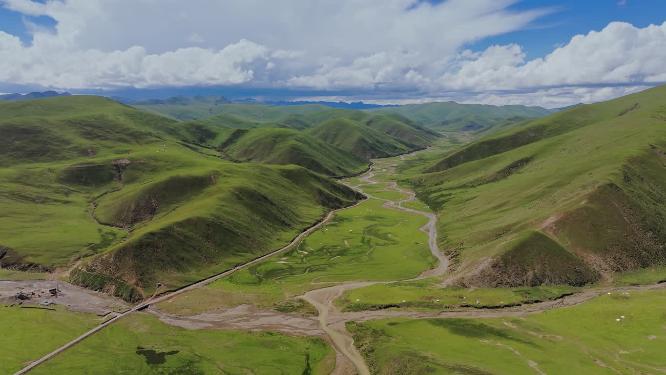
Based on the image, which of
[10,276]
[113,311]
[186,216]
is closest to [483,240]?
[186,216]

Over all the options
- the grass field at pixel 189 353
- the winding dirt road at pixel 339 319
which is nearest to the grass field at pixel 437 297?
the winding dirt road at pixel 339 319

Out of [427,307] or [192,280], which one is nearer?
[427,307]

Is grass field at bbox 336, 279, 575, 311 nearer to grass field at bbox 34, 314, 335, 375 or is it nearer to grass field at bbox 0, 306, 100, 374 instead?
grass field at bbox 34, 314, 335, 375

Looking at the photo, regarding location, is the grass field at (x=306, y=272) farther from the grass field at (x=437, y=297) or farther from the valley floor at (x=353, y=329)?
the grass field at (x=437, y=297)

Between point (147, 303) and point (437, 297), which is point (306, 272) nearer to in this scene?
point (437, 297)

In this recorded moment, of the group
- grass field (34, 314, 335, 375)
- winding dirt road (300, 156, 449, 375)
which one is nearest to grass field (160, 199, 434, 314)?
winding dirt road (300, 156, 449, 375)

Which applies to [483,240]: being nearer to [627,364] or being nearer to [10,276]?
[627,364]

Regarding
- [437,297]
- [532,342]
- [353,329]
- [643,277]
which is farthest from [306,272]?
[643,277]
